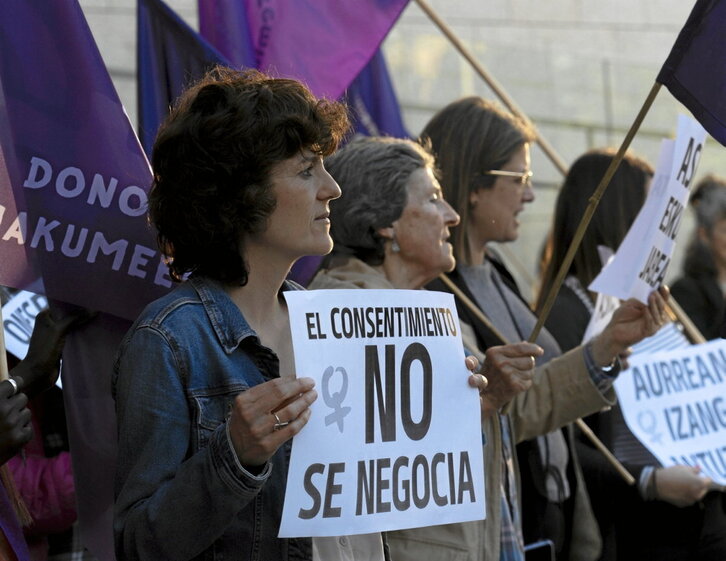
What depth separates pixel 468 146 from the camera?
4227 mm

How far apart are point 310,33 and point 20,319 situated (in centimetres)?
151

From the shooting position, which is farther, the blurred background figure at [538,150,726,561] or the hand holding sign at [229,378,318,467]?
the blurred background figure at [538,150,726,561]

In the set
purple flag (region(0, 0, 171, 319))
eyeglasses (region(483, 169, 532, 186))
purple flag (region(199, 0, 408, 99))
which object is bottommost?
purple flag (region(0, 0, 171, 319))

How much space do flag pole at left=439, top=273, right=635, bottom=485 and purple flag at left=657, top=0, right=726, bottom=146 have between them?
916mm

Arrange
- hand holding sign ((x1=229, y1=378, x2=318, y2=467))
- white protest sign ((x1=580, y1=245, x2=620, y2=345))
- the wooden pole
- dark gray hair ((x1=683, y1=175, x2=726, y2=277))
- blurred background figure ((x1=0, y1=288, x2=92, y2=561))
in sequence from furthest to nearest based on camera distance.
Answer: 1. dark gray hair ((x1=683, y1=175, x2=726, y2=277))
2. the wooden pole
3. white protest sign ((x1=580, y1=245, x2=620, y2=345))
4. blurred background figure ((x1=0, y1=288, x2=92, y2=561))
5. hand holding sign ((x1=229, y1=378, x2=318, y2=467))

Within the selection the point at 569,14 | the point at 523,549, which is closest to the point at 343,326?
the point at 523,549

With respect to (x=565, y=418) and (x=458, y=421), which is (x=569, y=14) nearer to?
(x=565, y=418)

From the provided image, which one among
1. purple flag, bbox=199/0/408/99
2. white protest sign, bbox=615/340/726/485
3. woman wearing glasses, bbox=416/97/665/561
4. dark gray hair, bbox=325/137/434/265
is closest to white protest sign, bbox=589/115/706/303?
woman wearing glasses, bbox=416/97/665/561

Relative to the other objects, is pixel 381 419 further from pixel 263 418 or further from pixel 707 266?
pixel 707 266

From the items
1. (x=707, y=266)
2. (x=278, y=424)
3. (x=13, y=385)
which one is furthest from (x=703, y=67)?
(x=707, y=266)

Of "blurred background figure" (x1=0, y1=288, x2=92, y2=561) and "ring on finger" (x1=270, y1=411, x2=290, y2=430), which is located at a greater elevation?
"blurred background figure" (x1=0, y1=288, x2=92, y2=561)

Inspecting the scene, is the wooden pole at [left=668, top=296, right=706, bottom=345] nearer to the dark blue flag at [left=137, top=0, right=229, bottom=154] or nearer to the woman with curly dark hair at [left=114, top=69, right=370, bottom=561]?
the dark blue flag at [left=137, top=0, right=229, bottom=154]

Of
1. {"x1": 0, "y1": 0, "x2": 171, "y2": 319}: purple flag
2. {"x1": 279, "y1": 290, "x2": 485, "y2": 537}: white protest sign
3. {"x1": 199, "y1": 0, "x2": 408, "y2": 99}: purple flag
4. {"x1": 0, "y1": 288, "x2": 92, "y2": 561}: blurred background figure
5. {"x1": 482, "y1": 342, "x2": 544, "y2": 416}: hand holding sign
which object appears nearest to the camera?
{"x1": 279, "y1": 290, "x2": 485, "y2": 537}: white protest sign

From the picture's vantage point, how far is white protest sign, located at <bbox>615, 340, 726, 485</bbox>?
4.33 meters
